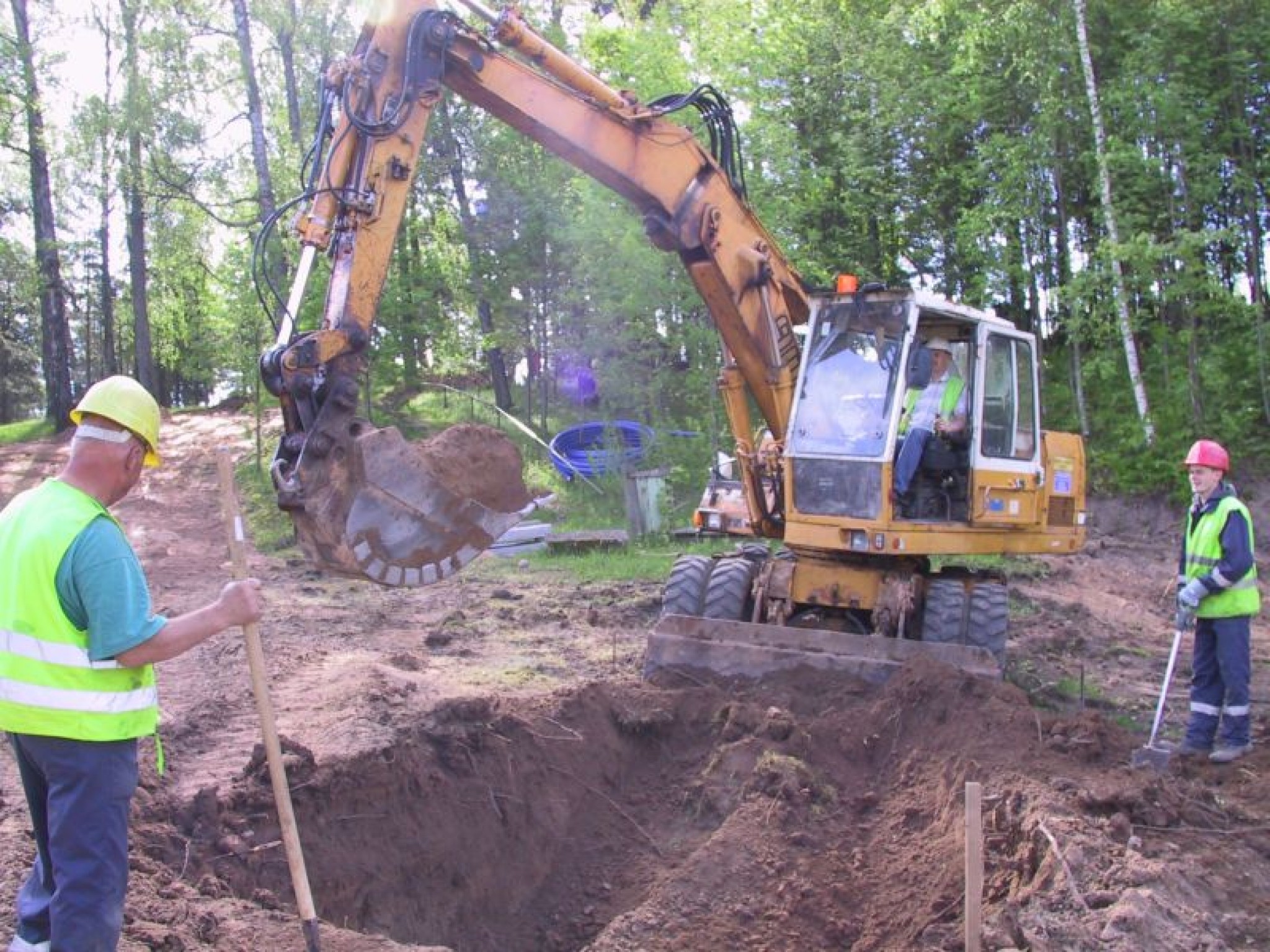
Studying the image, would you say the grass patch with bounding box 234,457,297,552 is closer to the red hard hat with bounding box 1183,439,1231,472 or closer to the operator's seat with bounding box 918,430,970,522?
the operator's seat with bounding box 918,430,970,522

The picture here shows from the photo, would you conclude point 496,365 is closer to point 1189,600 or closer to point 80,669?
point 1189,600

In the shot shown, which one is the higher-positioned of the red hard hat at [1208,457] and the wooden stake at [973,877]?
the red hard hat at [1208,457]

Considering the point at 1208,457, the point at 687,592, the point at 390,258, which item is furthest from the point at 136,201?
the point at 1208,457

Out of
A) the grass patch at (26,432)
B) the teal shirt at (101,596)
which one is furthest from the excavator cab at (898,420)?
the grass patch at (26,432)

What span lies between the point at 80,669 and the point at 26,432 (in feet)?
88.9

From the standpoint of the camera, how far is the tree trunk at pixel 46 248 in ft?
80.9

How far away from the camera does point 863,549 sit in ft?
24.0

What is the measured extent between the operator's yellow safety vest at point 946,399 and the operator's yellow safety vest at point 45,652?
18.8ft

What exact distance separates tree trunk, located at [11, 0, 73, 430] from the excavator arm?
20491 millimetres

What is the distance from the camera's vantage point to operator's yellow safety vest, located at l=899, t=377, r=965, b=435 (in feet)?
25.1

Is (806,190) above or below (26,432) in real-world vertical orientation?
above

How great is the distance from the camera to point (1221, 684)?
22.2 feet

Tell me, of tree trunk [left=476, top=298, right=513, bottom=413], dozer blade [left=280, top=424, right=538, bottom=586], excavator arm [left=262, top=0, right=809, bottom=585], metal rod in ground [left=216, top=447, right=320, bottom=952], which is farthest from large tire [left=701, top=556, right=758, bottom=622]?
tree trunk [left=476, top=298, right=513, bottom=413]

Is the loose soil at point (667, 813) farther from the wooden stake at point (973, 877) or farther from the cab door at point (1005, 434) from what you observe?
the cab door at point (1005, 434)
